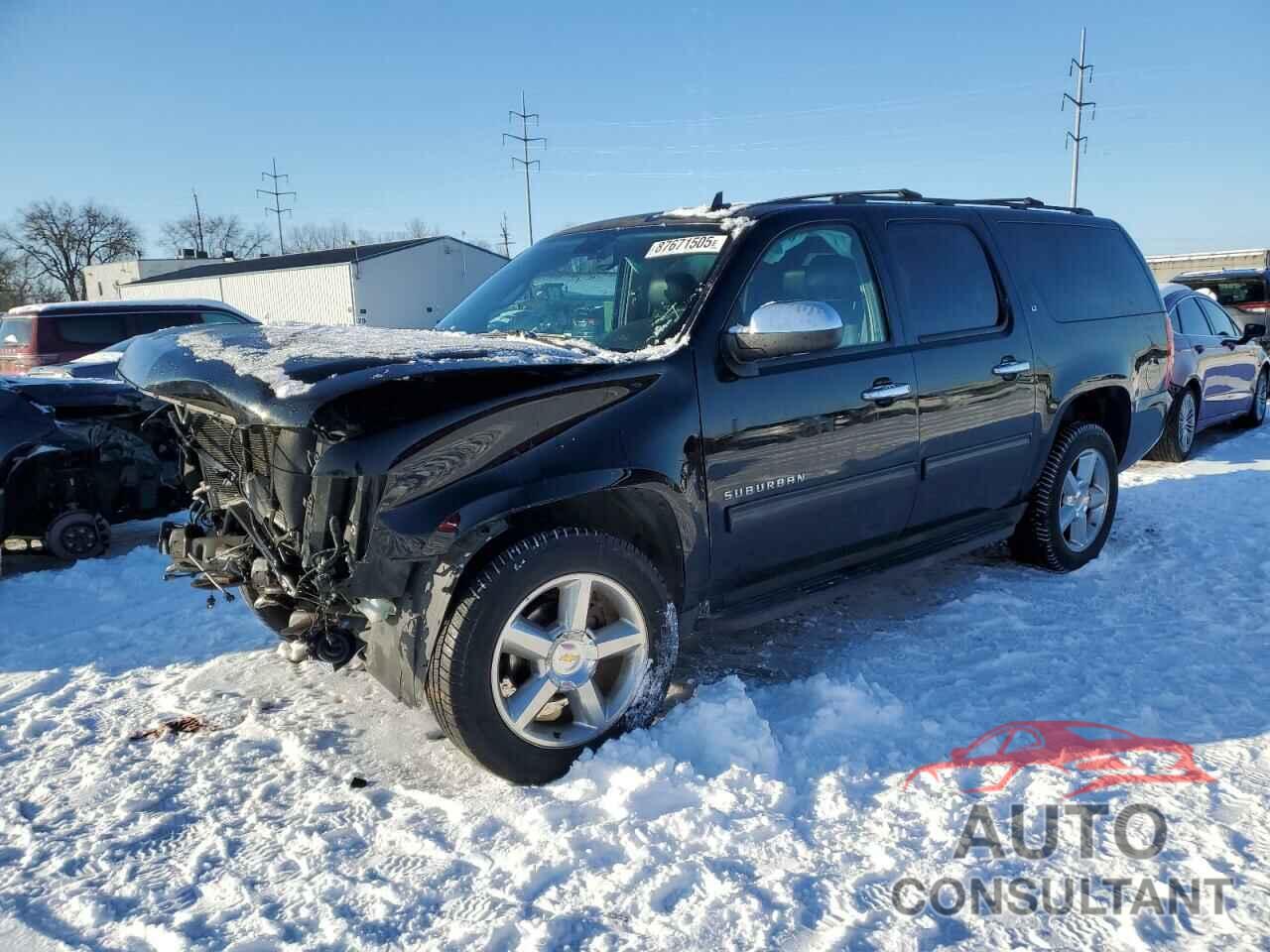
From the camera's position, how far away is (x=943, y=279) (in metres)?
4.24

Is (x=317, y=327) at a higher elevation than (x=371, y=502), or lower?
higher

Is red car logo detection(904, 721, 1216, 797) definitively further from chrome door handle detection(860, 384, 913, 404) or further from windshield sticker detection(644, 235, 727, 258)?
windshield sticker detection(644, 235, 727, 258)

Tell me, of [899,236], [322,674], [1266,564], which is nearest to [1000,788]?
[899,236]

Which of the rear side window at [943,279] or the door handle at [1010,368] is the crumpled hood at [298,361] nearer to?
the rear side window at [943,279]

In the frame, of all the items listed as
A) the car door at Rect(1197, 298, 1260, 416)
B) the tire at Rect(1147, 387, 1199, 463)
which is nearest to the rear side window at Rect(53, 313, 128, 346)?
the tire at Rect(1147, 387, 1199, 463)

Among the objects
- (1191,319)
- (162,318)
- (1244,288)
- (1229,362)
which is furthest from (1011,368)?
(1244,288)

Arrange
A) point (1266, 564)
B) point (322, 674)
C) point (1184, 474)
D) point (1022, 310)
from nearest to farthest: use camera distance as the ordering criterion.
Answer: point (322, 674) < point (1022, 310) < point (1266, 564) < point (1184, 474)

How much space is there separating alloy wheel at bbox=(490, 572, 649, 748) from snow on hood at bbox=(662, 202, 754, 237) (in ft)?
5.01

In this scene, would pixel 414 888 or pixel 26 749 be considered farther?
pixel 26 749

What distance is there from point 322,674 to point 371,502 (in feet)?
5.49

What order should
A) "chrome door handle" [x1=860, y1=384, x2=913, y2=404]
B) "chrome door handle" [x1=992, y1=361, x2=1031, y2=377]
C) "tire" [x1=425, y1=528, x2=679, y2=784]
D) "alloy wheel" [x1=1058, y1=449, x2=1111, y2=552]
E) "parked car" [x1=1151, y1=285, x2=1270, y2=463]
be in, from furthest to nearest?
"parked car" [x1=1151, y1=285, x2=1270, y2=463]
"alloy wheel" [x1=1058, y1=449, x2=1111, y2=552]
"chrome door handle" [x1=992, y1=361, x2=1031, y2=377]
"chrome door handle" [x1=860, y1=384, x2=913, y2=404]
"tire" [x1=425, y1=528, x2=679, y2=784]

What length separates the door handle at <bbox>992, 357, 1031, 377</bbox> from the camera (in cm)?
437

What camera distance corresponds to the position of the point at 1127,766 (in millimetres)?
3004

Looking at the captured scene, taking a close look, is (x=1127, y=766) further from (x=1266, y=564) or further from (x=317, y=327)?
(x=317, y=327)
